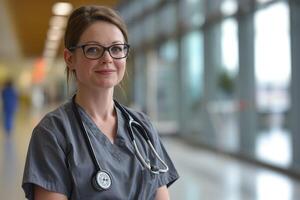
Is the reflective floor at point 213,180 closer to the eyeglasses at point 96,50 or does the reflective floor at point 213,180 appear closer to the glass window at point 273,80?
the glass window at point 273,80

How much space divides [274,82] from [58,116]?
690 centimetres

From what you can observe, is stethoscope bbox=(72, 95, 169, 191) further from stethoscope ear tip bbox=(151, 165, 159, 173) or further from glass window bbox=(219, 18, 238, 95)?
glass window bbox=(219, 18, 238, 95)

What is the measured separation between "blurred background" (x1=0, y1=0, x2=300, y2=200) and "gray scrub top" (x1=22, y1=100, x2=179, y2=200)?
6.65ft

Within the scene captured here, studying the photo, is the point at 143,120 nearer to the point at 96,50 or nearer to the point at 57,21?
the point at 96,50

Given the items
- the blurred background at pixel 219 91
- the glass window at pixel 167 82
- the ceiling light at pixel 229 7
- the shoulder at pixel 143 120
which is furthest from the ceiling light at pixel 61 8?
the shoulder at pixel 143 120

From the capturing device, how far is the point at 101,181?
132 cm

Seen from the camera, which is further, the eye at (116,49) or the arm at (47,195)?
the eye at (116,49)

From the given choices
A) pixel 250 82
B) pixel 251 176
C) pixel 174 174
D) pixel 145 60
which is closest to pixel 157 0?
pixel 145 60

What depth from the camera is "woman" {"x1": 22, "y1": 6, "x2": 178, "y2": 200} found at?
132 cm

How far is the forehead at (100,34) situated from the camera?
139cm

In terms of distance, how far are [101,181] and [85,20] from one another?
0.46 meters

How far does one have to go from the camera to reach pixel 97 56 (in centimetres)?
140

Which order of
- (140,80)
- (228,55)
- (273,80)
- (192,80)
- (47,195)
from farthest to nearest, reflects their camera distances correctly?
(140,80) → (192,80) → (228,55) → (273,80) → (47,195)

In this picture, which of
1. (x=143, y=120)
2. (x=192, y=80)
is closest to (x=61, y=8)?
(x=192, y=80)
